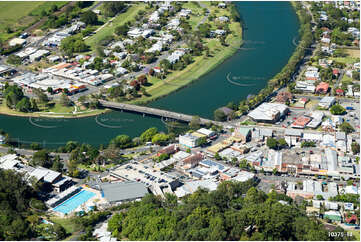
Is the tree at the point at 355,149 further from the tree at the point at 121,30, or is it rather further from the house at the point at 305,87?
the tree at the point at 121,30

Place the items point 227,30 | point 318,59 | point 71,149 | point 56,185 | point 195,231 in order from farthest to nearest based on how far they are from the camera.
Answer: point 227,30 → point 318,59 → point 71,149 → point 56,185 → point 195,231

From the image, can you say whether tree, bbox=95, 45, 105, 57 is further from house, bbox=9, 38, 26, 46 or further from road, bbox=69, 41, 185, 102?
house, bbox=9, 38, 26, 46

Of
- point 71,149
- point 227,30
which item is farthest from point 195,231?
point 227,30

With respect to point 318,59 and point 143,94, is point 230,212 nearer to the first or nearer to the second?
point 143,94

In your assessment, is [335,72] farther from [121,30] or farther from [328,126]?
[121,30]

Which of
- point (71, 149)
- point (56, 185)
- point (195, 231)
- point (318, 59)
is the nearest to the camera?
point (195, 231)

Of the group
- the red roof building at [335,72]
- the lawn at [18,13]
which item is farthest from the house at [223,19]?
the lawn at [18,13]
